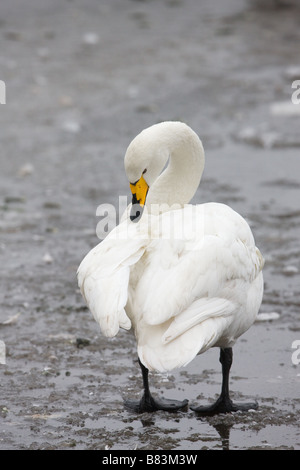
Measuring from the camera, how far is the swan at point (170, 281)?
169 inches

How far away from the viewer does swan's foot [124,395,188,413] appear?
4.93 metres

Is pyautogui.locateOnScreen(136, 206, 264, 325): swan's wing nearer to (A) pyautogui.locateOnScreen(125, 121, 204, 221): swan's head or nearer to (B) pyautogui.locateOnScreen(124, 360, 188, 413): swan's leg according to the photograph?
(A) pyautogui.locateOnScreen(125, 121, 204, 221): swan's head

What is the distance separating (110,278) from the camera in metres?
4.45

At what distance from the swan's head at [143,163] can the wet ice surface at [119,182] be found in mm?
1000

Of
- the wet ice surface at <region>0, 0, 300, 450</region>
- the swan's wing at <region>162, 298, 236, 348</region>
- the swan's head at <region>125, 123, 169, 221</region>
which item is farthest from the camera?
the swan's head at <region>125, 123, 169, 221</region>

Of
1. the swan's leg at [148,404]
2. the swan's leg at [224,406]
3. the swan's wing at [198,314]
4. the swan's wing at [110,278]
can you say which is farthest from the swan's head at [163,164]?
the swan's leg at [224,406]

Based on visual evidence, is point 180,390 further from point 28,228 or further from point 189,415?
point 28,228

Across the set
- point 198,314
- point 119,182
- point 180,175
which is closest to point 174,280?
point 198,314

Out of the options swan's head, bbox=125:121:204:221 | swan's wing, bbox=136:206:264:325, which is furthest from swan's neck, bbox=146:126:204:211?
swan's wing, bbox=136:206:264:325

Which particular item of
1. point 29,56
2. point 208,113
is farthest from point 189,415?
point 29,56

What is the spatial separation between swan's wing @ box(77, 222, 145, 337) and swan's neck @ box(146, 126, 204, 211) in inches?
28.9

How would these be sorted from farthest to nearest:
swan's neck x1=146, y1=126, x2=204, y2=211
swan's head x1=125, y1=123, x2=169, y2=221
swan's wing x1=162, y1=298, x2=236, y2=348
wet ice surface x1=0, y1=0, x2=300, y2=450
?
swan's neck x1=146, y1=126, x2=204, y2=211
swan's head x1=125, y1=123, x2=169, y2=221
wet ice surface x1=0, y1=0, x2=300, y2=450
swan's wing x1=162, y1=298, x2=236, y2=348

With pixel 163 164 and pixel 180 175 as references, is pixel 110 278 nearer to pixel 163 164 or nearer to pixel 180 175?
pixel 163 164

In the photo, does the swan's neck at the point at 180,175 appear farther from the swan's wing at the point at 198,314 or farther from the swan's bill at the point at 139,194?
the swan's wing at the point at 198,314
